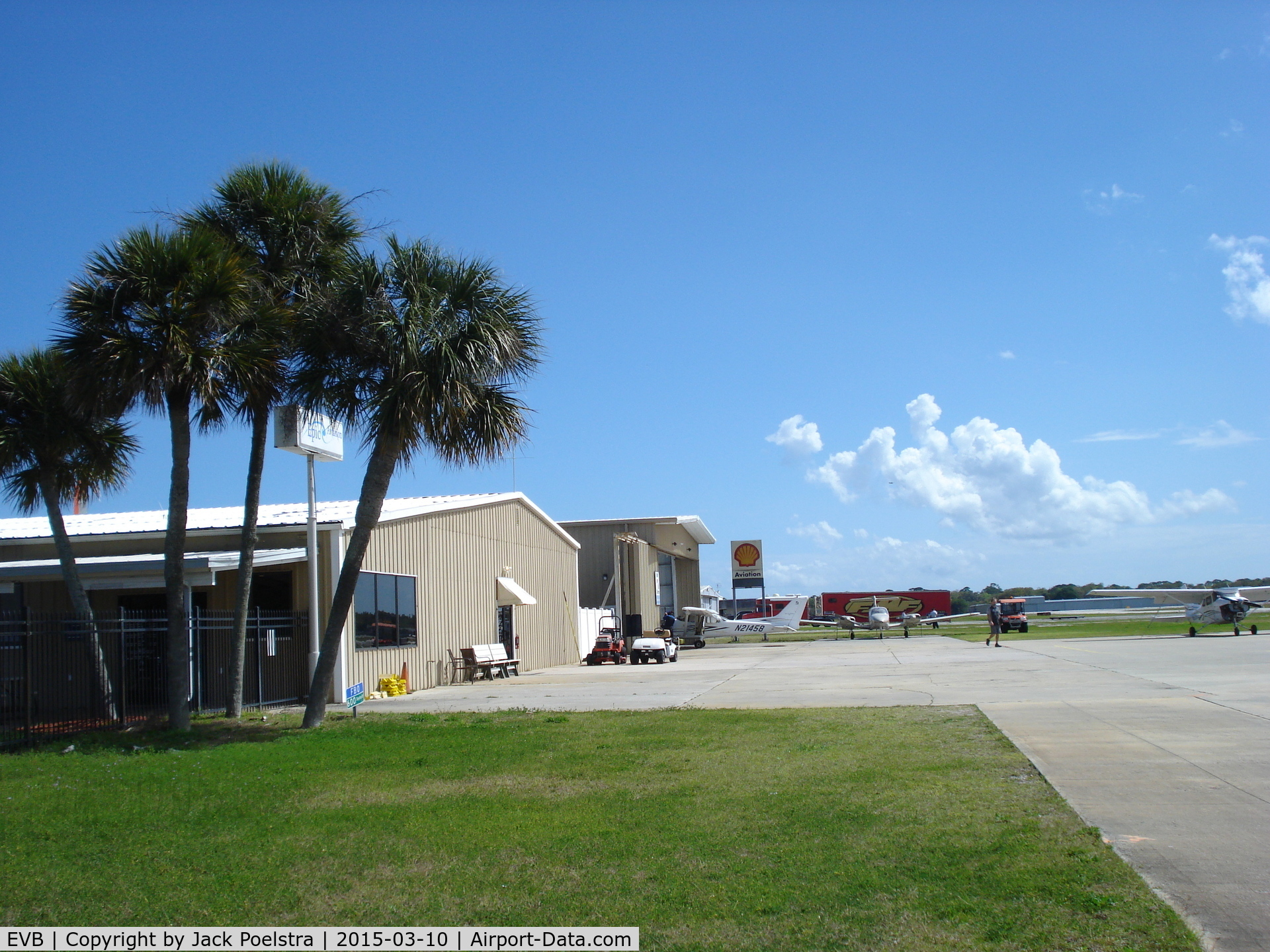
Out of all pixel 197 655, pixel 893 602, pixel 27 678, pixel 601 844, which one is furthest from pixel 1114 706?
pixel 893 602

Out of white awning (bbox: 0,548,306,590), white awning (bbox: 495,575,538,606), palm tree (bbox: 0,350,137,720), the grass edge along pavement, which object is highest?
palm tree (bbox: 0,350,137,720)

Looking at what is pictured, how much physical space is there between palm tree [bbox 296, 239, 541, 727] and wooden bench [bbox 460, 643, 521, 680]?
11.2 meters

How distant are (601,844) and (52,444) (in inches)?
550

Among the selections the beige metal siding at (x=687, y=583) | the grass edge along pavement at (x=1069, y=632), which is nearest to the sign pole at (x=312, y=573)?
the grass edge along pavement at (x=1069, y=632)

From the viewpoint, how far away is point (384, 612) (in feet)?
72.1

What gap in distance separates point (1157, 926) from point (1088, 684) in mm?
15637

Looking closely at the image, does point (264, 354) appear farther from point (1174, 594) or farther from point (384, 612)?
point (1174, 594)

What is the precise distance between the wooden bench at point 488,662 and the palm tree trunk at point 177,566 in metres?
11.9

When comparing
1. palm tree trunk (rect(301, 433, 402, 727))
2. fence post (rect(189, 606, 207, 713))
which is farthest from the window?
palm tree trunk (rect(301, 433, 402, 727))

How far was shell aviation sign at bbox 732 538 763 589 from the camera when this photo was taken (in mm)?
75188

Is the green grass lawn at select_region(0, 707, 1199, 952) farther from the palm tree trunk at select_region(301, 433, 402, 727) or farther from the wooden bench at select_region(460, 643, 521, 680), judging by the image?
the wooden bench at select_region(460, 643, 521, 680)

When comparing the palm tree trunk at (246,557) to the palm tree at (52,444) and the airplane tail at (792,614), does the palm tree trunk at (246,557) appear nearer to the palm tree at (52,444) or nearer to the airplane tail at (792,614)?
the palm tree at (52,444)

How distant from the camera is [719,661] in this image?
36500mm

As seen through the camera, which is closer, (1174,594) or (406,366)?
(406,366)
